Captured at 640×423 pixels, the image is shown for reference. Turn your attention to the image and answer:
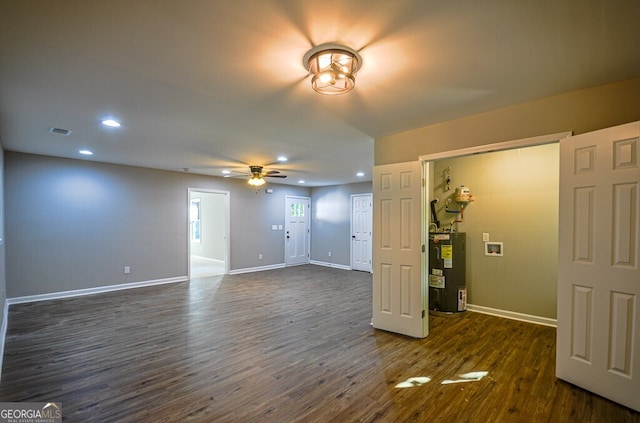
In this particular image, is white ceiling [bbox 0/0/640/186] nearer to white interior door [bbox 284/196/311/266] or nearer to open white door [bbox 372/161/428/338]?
open white door [bbox 372/161/428/338]

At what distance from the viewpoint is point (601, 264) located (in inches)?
91.8

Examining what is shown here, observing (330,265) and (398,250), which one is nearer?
(398,250)

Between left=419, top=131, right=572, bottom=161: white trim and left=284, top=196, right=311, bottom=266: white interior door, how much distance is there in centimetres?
598

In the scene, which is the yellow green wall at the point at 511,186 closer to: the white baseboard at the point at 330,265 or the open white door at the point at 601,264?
the open white door at the point at 601,264

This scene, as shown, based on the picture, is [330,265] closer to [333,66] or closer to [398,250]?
[398,250]

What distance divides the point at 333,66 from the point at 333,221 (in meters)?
7.14

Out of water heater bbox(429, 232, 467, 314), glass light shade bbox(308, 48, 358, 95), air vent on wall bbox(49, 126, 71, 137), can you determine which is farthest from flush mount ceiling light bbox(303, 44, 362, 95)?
air vent on wall bbox(49, 126, 71, 137)

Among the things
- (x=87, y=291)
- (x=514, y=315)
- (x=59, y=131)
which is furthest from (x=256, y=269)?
(x=514, y=315)

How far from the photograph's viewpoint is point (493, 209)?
4.45 meters

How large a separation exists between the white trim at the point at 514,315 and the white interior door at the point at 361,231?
11.8 feet

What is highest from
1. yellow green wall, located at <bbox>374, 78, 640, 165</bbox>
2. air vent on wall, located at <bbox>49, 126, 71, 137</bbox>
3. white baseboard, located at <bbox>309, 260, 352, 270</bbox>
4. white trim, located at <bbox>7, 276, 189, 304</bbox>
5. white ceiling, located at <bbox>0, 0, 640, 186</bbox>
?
white ceiling, located at <bbox>0, 0, 640, 186</bbox>

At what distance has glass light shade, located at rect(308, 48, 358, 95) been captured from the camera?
1866 millimetres

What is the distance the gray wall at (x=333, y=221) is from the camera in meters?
8.53

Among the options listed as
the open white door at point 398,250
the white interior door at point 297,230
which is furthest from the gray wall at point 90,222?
the open white door at point 398,250
